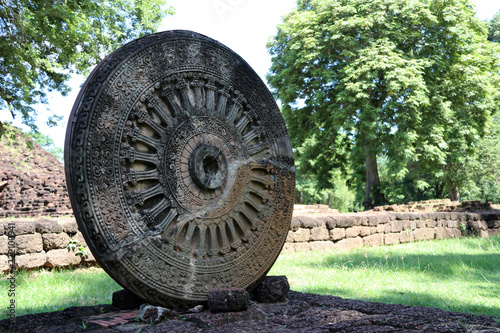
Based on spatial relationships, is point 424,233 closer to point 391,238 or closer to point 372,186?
point 391,238

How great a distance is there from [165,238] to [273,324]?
103cm

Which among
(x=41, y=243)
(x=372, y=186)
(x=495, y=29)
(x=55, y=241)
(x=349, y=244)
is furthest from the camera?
(x=495, y=29)

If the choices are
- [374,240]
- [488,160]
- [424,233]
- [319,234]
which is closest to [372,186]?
[424,233]

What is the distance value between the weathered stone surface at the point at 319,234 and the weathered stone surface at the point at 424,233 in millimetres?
4223

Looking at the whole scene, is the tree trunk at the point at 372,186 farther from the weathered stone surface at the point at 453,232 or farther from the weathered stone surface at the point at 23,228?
the weathered stone surface at the point at 23,228

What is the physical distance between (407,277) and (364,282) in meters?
0.87

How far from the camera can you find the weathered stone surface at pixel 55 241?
640 centimetres

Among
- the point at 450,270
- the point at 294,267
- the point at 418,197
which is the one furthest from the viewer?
the point at 418,197

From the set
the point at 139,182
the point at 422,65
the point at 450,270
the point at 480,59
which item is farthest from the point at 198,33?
the point at 480,59

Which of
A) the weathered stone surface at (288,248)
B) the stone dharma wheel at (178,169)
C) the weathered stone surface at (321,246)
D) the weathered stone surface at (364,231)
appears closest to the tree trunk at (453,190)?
the weathered stone surface at (364,231)

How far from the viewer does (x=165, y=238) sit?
3264 mm

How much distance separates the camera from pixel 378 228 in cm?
1166

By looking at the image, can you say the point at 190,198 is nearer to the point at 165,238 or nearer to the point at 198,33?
the point at 165,238

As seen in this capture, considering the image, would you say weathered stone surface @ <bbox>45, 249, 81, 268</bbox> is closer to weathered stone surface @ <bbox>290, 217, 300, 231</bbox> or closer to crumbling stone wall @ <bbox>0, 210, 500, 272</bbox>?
crumbling stone wall @ <bbox>0, 210, 500, 272</bbox>
